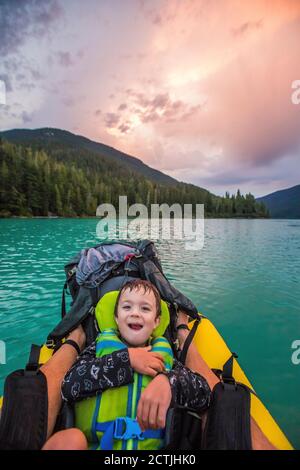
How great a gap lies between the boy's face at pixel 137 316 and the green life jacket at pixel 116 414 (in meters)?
0.17

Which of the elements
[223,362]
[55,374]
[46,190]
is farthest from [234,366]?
[46,190]

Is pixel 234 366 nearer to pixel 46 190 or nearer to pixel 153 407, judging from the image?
pixel 153 407

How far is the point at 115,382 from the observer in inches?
81.5

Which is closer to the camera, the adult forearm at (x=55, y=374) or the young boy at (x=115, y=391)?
the young boy at (x=115, y=391)

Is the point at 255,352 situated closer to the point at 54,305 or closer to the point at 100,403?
the point at 100,403

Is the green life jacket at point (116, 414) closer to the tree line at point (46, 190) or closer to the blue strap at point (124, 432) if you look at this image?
the blue strap at point (124, 432)

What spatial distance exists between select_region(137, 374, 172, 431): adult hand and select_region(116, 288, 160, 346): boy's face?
2.22ft

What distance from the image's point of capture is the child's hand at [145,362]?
6.94ft

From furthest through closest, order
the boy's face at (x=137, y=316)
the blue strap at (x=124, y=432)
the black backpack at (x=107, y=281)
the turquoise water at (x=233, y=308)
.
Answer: the turquoise water at (x=233, y=308) < the black backpack at (x=107, y=281) < the boy's face at (x=137, y=316) < the blue strap at (x=124, y=432)

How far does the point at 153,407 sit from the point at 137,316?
2.91 ft

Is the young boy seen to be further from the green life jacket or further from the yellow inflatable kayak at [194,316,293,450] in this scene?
the yellow inflatable kayak at [194,316,293,450]

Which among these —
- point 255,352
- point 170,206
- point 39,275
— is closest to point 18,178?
point 39,275
